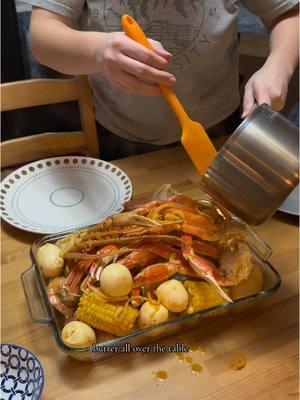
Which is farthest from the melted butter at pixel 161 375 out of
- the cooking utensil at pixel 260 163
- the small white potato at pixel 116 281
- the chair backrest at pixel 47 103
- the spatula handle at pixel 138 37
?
the chair backrest at pixel 47 103

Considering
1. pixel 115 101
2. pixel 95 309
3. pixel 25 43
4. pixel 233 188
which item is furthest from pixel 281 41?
pixel 25 43

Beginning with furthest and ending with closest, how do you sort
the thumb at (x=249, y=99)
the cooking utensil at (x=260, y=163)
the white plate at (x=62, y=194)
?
1. the white plate at (x=62, y=194)
2. the thumb at (x=249, y=99)
3. the cooking utensil at (x=260, y=163)

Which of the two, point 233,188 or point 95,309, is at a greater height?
point 233,188

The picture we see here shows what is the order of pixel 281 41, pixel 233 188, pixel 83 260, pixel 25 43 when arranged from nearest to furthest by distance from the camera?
pixel 233 188 < pixel 83 260 < pixel 281 41 < pixel 25 43

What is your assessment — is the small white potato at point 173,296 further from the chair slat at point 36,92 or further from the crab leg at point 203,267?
the chair slat at point 36,92

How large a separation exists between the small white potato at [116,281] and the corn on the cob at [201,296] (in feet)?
0.26

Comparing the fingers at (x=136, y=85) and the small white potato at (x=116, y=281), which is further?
the fingers at (x=136, y=85)

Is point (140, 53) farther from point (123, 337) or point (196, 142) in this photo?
point (123, 337)

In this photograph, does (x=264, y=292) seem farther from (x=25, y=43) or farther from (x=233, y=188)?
(x=25, y=43)

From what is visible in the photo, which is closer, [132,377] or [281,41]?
[132,377]

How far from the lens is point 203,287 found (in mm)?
622

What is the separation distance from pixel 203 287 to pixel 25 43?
1.37 meters

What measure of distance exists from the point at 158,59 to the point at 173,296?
0.32m

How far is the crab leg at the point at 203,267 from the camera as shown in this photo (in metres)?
0.61
